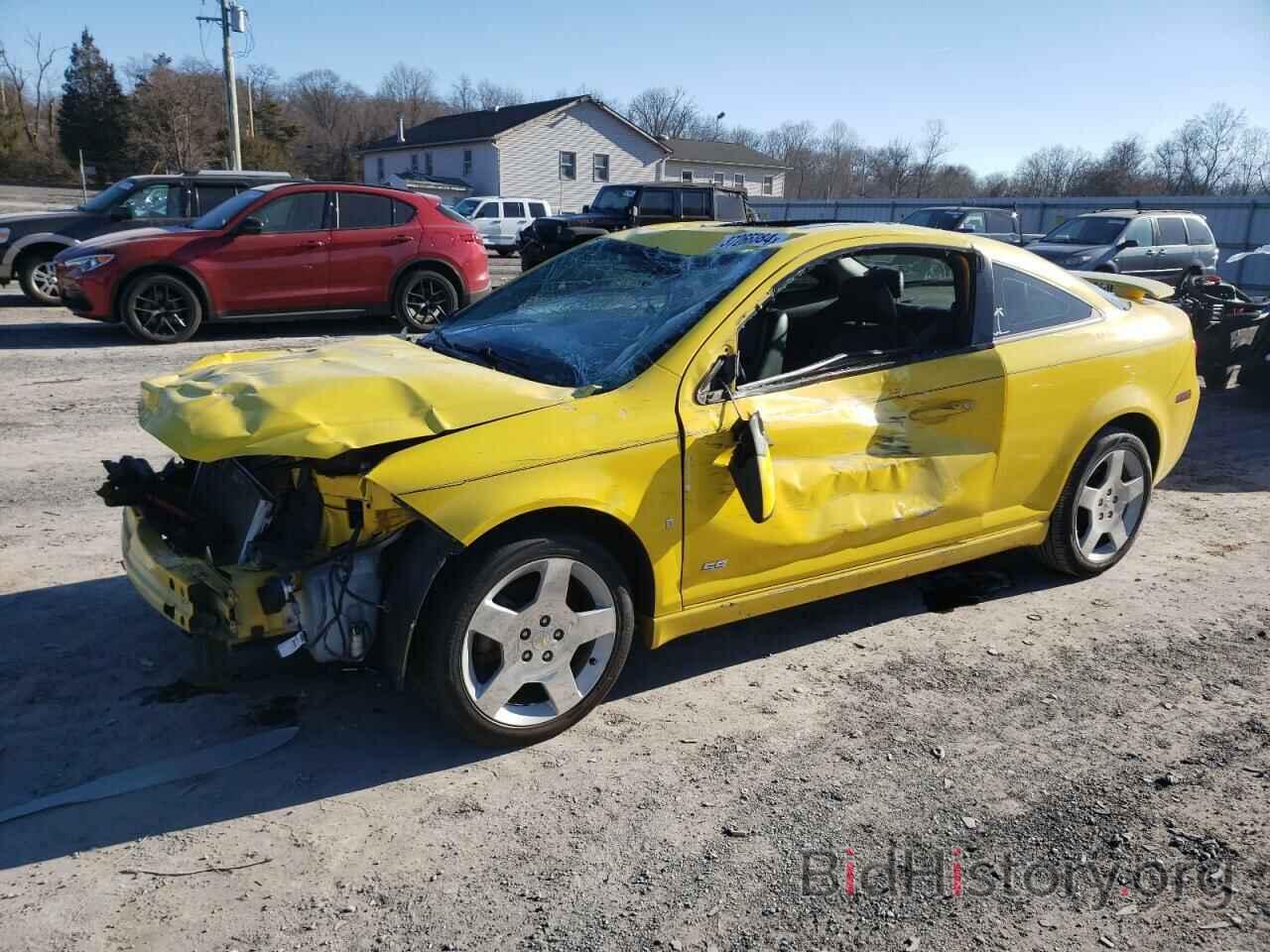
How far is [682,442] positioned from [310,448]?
1.24 meters

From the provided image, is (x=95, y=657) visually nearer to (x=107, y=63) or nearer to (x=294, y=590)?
(x=294, y=590)

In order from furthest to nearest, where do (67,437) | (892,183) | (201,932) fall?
(892,183) < (67,437) < (201,932)

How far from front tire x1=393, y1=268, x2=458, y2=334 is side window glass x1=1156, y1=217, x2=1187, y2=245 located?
13077 millimetres

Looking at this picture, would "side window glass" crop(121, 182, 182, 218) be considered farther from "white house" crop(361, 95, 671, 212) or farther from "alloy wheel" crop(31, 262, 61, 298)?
"white house" crop(361, 95, 671, 212)

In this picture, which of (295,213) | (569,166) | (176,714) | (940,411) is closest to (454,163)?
(569,166)

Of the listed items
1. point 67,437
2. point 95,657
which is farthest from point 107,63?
point 95,657

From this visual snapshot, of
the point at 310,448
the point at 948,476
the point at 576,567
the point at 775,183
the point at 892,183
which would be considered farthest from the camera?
the point at 892,183

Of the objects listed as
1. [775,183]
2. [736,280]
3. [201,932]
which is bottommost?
[201,932]

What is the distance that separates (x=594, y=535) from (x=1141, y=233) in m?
17.5

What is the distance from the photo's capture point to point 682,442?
352cm

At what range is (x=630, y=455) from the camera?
11.3 feet

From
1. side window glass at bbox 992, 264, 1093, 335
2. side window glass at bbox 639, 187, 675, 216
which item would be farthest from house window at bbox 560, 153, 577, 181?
side window glass at bbox 992, 264, 1093, 335

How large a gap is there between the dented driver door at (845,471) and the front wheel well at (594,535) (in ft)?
0.54

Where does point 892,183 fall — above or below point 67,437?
above
